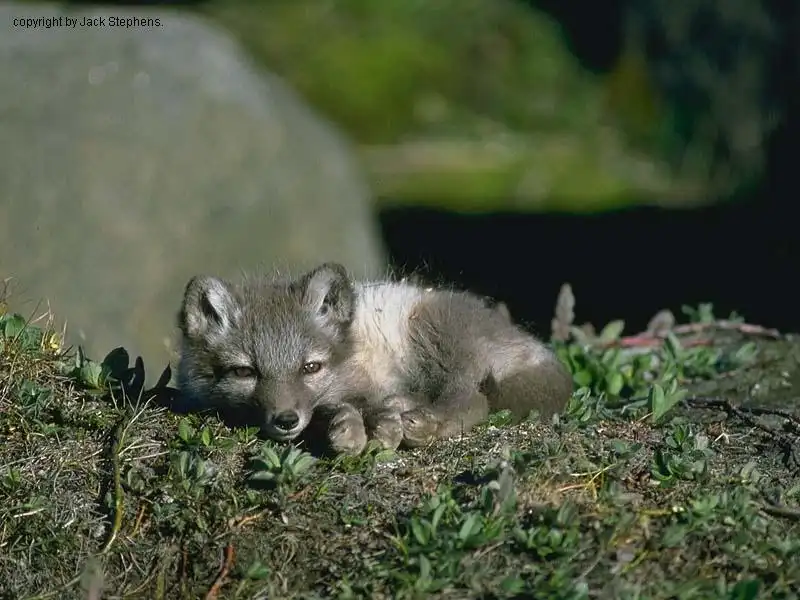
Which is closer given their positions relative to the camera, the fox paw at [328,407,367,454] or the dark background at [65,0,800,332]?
the fox paw at [328,407,367,454]

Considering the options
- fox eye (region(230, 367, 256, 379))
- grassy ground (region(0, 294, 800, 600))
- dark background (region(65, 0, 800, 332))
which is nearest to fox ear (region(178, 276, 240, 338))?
fox eye (region(230, 367, 256, 379))

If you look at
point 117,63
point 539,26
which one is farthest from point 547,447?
point 539,26

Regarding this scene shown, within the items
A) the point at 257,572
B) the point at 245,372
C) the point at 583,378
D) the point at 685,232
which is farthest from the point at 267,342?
the point at 685,232

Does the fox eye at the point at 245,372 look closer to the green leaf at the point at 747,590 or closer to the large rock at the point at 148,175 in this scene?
the green leaf at the point at 747,590

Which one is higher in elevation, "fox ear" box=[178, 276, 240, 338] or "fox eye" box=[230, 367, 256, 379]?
"fox ear" box=[178, 276, 240, 338]

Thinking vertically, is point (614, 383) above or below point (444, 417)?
below

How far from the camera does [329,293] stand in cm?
487

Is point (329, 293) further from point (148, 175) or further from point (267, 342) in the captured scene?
point (148, 175)

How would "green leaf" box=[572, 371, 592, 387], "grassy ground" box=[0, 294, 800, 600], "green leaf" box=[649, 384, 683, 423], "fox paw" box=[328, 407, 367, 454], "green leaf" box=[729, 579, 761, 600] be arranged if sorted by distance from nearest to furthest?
"green leaf" box=[729, 579, 761, 600], "grassy ground" box=[0, 294, 800, 600], "fox paw" box=[328, 407, 367, 454], "green leaf" box=[649, 384, 683, 423], "green leaf" box=[572, 371, 592, 387]

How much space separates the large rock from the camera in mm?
9633

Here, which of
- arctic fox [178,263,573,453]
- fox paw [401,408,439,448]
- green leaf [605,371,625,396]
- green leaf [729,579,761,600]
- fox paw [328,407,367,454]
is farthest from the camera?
green leaf [605,371,625,396]

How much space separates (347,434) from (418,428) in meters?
0.34

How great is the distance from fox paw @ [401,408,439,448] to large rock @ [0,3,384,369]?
4529 mm

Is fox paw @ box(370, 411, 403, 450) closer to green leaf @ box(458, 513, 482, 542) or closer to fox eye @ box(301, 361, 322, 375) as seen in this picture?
fox eye @ box(301, 361, 322, 375)
